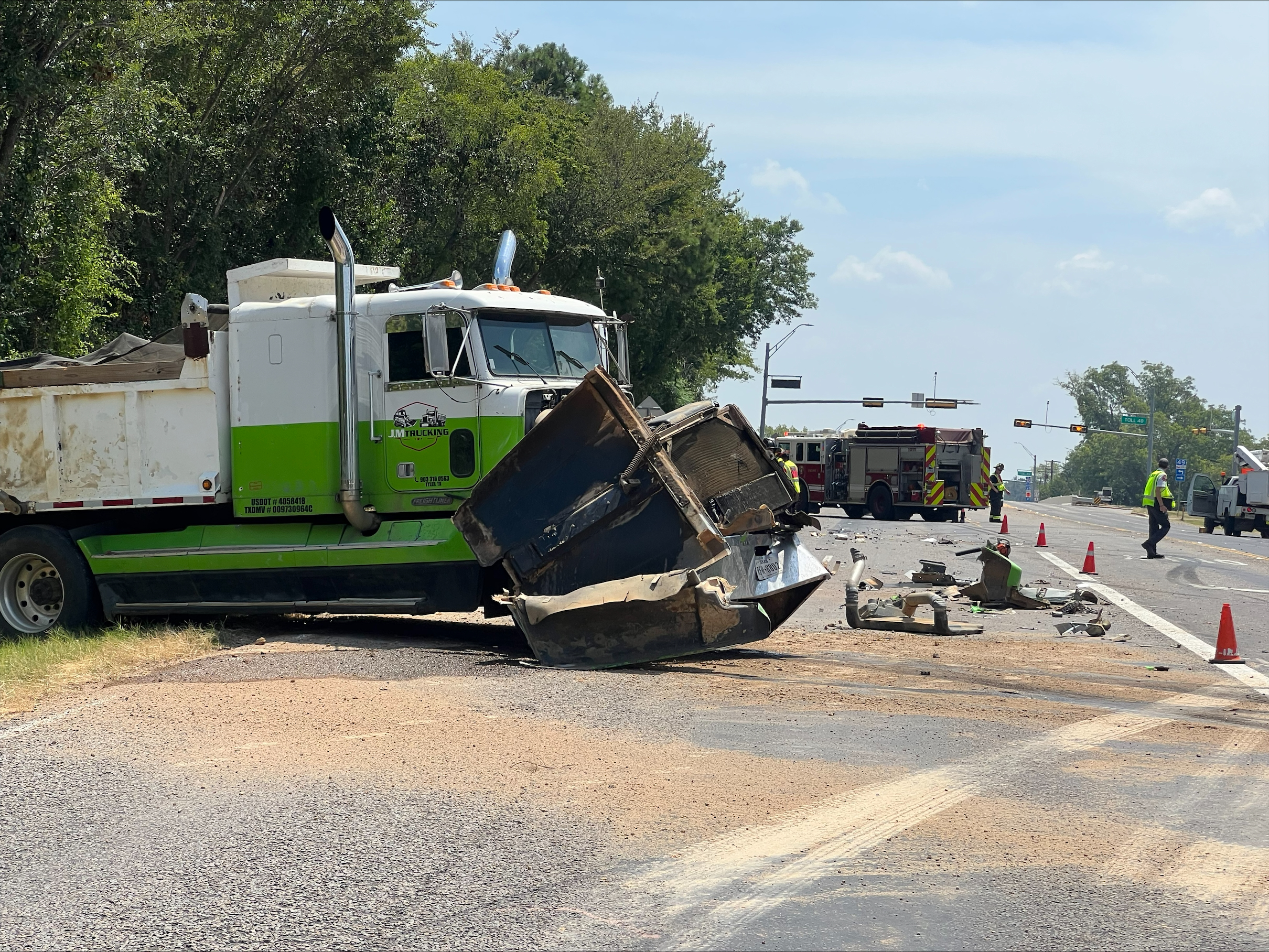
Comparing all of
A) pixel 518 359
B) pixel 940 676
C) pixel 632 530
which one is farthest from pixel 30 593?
pixel 940 676

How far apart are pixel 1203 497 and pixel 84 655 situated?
1574 inches

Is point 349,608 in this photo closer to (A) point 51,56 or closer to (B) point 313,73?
(A) point 51,56

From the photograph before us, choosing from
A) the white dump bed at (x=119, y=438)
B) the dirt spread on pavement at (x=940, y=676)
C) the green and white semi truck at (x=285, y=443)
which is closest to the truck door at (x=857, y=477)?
the dirt spread on pavement at (x=940, y=676)

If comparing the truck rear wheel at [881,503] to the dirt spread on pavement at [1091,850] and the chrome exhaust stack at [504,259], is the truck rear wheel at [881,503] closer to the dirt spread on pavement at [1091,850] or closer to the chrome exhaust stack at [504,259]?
the chrome exhaust stack at [504,259]

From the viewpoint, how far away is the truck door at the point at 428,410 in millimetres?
10258

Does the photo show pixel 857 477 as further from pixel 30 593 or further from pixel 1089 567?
pixel 30 593

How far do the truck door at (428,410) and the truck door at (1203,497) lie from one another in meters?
36.7

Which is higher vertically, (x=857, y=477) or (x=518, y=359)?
(x=518, y=359)

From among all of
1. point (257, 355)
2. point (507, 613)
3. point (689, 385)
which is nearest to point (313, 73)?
point (257, 355)

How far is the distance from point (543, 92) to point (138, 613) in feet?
171

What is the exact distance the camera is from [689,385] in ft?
190

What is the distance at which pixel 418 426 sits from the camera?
34.2ft

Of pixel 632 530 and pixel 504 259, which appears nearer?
pixel 632 530

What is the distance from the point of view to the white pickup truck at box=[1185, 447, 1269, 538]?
39.8m
